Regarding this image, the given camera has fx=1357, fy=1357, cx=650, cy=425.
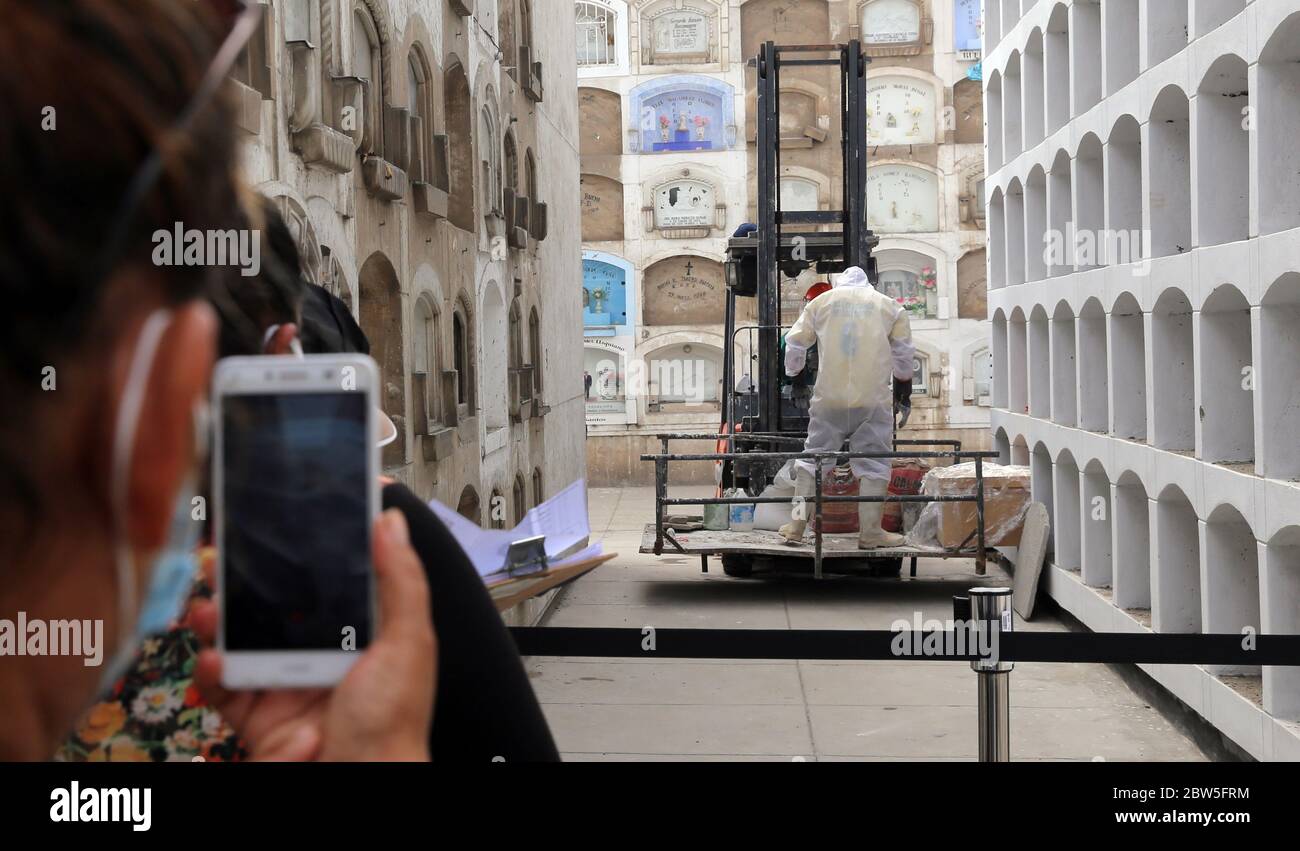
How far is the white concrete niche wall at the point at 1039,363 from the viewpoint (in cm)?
461

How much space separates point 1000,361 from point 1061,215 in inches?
48.1

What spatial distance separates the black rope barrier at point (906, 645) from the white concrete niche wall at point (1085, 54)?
2603mm

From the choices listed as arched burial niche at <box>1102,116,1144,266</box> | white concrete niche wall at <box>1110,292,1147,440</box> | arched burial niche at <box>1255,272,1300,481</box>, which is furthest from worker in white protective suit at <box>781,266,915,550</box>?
arched burial niche at <box>1255,272,1300,481</box>

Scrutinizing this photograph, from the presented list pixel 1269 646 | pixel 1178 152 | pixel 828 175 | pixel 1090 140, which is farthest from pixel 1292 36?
pixel 828 175

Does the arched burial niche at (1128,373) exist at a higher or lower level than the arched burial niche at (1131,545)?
higher

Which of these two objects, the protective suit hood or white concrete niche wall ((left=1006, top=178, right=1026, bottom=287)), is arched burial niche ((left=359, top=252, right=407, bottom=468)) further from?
white concrete niche wall ((left=1006, top=178, right=1026, bottom=287))

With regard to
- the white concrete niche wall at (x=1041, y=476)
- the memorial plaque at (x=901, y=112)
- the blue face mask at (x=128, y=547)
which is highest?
the memorial plaque at (x=901, y=112)

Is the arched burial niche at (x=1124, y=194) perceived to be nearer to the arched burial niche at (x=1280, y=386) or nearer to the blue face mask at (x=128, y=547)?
the arched burial niche at (x=1280, y=386)

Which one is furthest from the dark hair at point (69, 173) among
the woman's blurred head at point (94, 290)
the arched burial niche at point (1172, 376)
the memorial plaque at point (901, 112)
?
the memorial plaque at point (901, 112)

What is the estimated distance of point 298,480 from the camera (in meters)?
0.39

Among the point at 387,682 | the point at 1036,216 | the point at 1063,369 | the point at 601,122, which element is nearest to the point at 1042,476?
the point at 1063,369

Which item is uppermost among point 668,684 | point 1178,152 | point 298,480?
point 1178,152

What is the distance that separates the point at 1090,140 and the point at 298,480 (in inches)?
144
